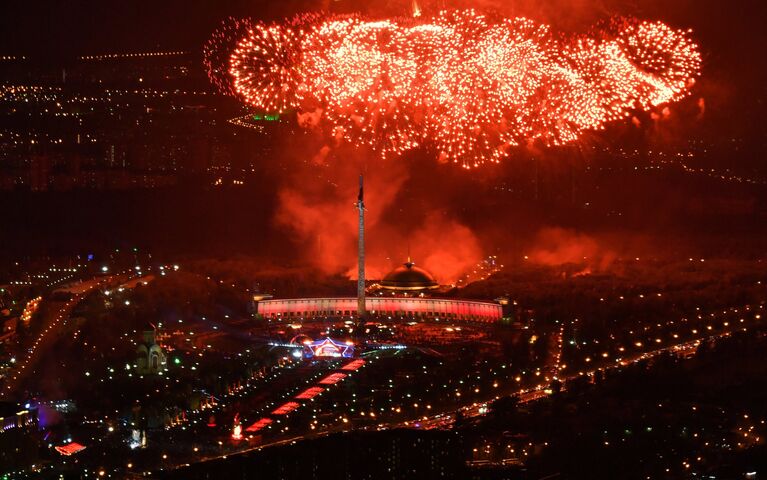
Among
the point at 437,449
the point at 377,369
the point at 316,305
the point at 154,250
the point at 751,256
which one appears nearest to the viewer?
the point at 437,449

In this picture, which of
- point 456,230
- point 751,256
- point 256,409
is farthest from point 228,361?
point 751,256

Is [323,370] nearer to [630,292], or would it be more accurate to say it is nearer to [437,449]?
[437,449]

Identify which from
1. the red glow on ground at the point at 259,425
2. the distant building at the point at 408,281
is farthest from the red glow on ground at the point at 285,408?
the distant building at the point at 408,281

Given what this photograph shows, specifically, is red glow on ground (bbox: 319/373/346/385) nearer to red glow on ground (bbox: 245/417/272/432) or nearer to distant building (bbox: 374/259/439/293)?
red glow on ground (bbox: 245/417/272/432)

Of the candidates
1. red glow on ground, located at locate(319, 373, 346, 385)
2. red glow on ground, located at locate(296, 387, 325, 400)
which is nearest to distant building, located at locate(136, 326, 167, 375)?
red glow on ground, located at locate(319, 373, 346, 385)

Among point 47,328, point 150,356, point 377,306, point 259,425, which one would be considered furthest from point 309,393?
point 377,306
